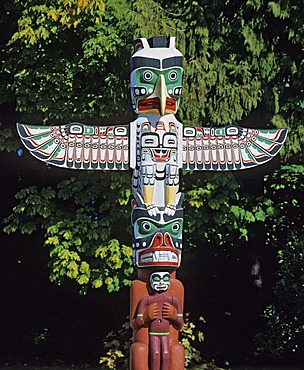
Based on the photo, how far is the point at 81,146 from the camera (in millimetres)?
8016

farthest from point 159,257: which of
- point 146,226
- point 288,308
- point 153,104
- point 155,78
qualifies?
point 288,308

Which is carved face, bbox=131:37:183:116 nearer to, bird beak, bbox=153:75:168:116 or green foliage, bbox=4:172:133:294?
bird beak, bbox=153:75:168:116

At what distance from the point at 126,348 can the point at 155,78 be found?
4.73 meters

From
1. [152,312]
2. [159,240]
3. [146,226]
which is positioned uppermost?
[146,226]

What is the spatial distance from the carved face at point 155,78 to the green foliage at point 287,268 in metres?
4.03

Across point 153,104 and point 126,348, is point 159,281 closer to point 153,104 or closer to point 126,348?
point 153,104

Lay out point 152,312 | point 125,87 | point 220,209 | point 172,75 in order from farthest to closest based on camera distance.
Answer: point 220,209 → point 125,87 → point 172,75 → point 152,312

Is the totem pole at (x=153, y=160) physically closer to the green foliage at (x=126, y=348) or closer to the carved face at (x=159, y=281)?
the carved face at (x=159, y=281)

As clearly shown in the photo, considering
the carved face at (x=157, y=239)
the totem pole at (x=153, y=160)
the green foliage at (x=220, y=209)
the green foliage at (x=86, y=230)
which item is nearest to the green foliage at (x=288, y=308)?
the green foliage at (x=220, y=209)

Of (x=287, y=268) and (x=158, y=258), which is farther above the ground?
(x=287, y=268)

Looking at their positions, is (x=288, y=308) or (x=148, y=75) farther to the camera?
(x=288, y=308)

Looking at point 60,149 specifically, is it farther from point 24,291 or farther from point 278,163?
point 24,291

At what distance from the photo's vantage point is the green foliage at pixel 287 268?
1112 centimetres

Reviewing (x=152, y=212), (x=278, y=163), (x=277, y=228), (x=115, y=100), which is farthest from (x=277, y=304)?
(x=152, y=212)
